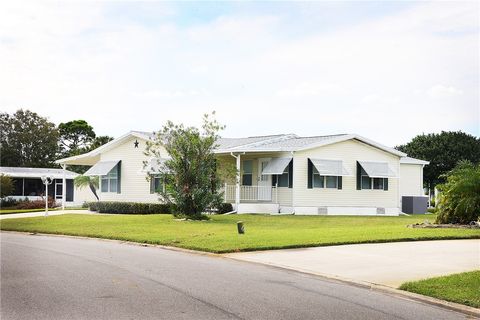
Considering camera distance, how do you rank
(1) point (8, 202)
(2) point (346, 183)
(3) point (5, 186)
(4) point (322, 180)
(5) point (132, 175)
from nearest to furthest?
(4) point (322, 180)
(2) point (346, 183)
(5) point (132, 175)
(3) point (5, 186)
(1) point (8, 202)

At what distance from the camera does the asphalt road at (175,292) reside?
8.12 meters

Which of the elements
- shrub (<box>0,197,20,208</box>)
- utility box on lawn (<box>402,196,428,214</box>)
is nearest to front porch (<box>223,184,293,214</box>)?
utility box on lawn (<box>402,196,428,214</box>)

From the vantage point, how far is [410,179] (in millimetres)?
40156

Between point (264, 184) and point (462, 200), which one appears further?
point (264, 184)

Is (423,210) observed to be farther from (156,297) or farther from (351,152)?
(156,297)

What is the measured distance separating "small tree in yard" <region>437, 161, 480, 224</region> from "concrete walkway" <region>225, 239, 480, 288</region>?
5.19m

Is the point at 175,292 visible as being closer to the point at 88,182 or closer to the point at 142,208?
the point at 142,208

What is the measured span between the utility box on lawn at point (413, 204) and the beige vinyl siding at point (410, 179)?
1.32m

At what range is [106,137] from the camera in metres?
65.9

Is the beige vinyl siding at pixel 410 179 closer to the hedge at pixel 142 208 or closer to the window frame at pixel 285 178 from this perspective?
the window frame at pixel 285 178

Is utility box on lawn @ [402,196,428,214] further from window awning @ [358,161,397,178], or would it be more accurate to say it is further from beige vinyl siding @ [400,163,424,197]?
window awning @ [358,161,397,178]

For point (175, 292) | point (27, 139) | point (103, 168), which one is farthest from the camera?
point (27, 139)

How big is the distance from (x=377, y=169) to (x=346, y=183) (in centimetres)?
194

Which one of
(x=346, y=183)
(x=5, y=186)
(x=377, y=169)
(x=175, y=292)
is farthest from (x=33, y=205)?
(x=175, y=292)
